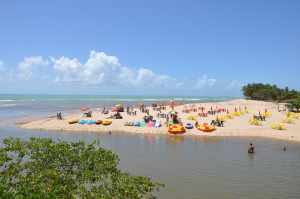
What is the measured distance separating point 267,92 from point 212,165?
263 ft

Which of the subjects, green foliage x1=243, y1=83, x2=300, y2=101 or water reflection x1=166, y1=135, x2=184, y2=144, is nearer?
water reflection x1=166, y1=135, x2=184, y2=144

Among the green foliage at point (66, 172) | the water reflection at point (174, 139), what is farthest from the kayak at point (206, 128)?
the green foliage at point (66, 172)

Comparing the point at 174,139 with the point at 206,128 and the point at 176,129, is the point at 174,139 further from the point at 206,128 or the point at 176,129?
the point at 206,128

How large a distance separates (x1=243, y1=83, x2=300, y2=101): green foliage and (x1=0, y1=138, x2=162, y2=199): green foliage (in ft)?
308

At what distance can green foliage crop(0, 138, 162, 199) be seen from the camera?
396 inches

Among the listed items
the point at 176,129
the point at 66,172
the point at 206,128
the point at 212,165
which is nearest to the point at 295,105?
the point at 206,128

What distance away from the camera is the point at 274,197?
21781 millimetres

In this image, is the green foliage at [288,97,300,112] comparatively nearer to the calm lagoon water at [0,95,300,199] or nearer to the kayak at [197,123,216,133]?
the kayak at [197,123,216,133]

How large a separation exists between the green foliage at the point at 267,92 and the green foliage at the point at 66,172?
308ft

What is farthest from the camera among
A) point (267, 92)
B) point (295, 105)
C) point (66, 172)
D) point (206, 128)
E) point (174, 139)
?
point (267, 92)

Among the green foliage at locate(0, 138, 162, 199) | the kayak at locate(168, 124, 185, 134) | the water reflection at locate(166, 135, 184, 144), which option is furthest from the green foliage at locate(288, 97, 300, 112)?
the green foliage at locate(0, 138, 162, 199)

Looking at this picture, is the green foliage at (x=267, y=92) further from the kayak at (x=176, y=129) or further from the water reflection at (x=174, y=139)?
the water reflection at (x=174, y=139)

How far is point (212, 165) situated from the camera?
30.0 metres

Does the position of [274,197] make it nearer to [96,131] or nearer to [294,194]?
[294,194]
